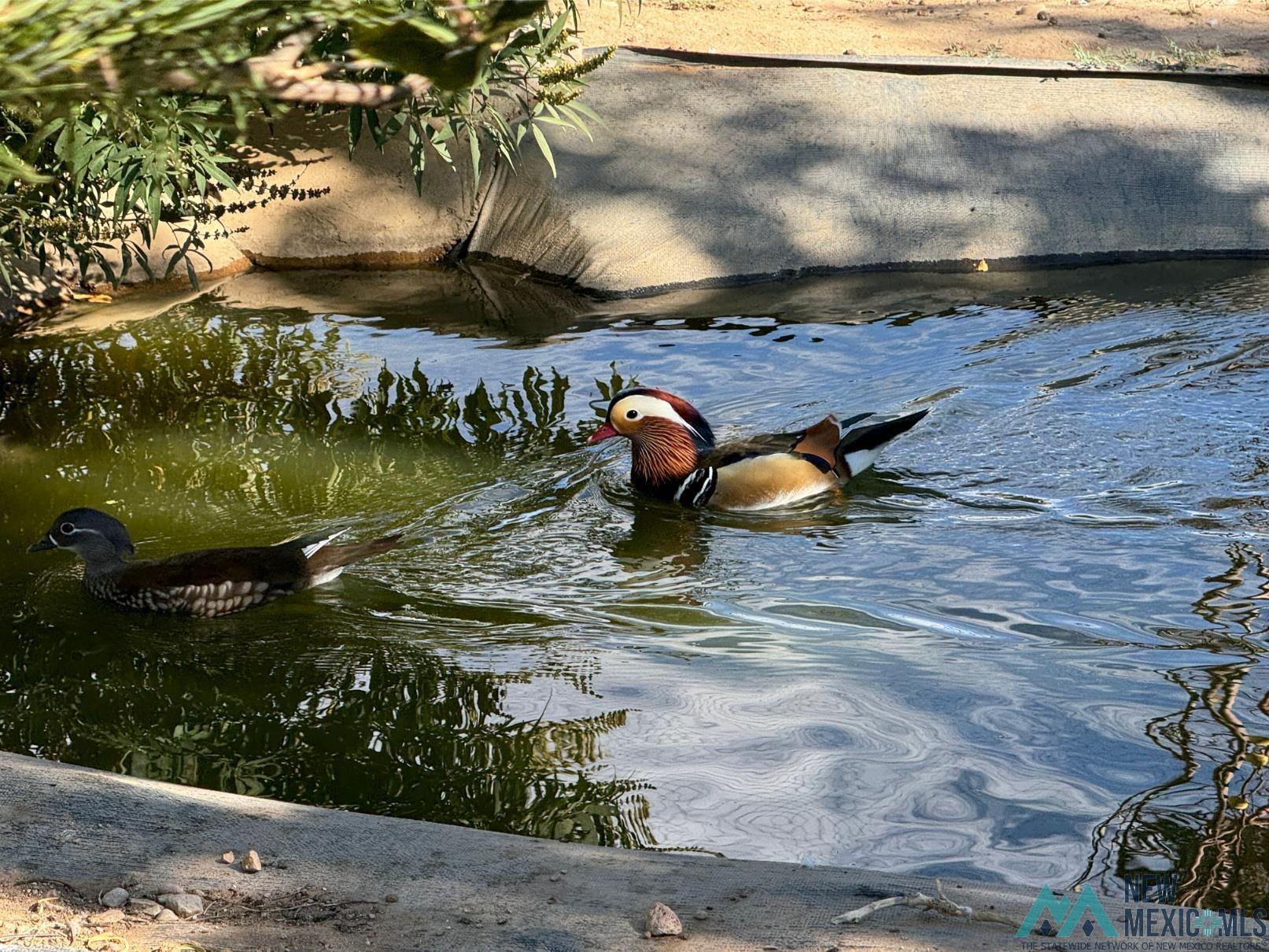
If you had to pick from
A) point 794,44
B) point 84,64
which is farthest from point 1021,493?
point 794,44

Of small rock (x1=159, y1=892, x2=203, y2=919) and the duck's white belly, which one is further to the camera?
the duck's white belly

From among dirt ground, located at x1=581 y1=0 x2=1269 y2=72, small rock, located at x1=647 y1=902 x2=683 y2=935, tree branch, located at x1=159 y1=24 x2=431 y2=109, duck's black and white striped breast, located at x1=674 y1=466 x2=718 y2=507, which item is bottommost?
small rock, located at x1=647 y1=902 x2=683 y2=935

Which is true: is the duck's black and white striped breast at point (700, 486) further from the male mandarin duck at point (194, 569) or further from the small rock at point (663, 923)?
the small rock at point (663, 923)

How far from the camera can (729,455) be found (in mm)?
6320

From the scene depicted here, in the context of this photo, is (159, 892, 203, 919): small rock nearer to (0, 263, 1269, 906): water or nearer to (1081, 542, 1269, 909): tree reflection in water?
(0, 263, 1269, 906): water

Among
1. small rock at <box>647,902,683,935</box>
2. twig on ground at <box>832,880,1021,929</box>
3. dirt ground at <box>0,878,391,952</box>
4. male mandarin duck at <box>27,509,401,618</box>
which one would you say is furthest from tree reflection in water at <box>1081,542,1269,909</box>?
male mandarin duck at <box>27,509,401,618</box>

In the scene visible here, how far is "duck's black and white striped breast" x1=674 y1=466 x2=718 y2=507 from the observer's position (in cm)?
634

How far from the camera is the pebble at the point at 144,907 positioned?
2861 mm
